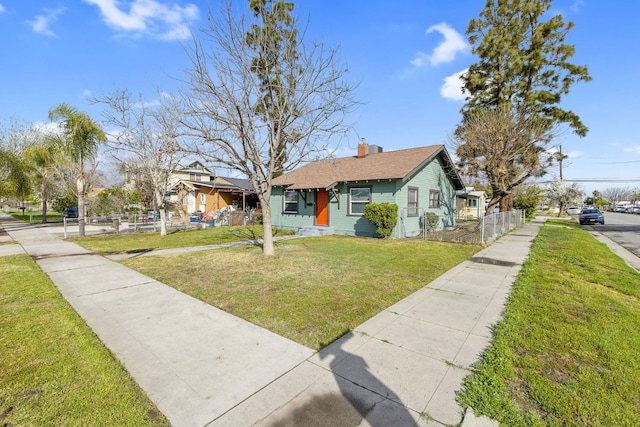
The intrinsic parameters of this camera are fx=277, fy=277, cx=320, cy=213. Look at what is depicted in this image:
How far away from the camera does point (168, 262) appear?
26.2 feet

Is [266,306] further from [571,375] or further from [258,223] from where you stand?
[258,223]

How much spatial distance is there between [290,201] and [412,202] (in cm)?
717

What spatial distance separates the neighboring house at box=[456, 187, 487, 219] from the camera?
3284 centimetres

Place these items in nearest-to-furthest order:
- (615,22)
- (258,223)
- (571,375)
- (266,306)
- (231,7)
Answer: (571,375), (266,306), (231,7), (615,22), (258,223)

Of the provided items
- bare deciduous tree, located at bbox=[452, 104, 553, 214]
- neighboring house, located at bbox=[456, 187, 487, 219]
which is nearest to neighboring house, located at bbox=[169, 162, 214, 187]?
bare deciduous tree, located at bbox=[452, 104, 553, 214]

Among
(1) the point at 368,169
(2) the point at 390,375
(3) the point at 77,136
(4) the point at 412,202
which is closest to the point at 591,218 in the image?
(4) the point at 412,202

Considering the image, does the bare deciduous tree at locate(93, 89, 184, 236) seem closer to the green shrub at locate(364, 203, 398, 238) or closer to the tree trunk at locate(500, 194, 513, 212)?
the green shrub at locate(364, 203, 398, 238)

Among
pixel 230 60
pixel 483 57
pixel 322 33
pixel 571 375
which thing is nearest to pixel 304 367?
pixel 571 375

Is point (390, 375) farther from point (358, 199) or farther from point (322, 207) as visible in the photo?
point (322, 207)

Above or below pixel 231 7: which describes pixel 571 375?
below

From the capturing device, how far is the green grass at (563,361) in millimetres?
2348

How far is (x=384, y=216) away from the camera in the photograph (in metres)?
12.4

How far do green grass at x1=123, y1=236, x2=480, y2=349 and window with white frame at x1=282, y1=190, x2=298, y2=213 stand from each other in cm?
652

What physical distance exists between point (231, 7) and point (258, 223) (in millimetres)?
14447
